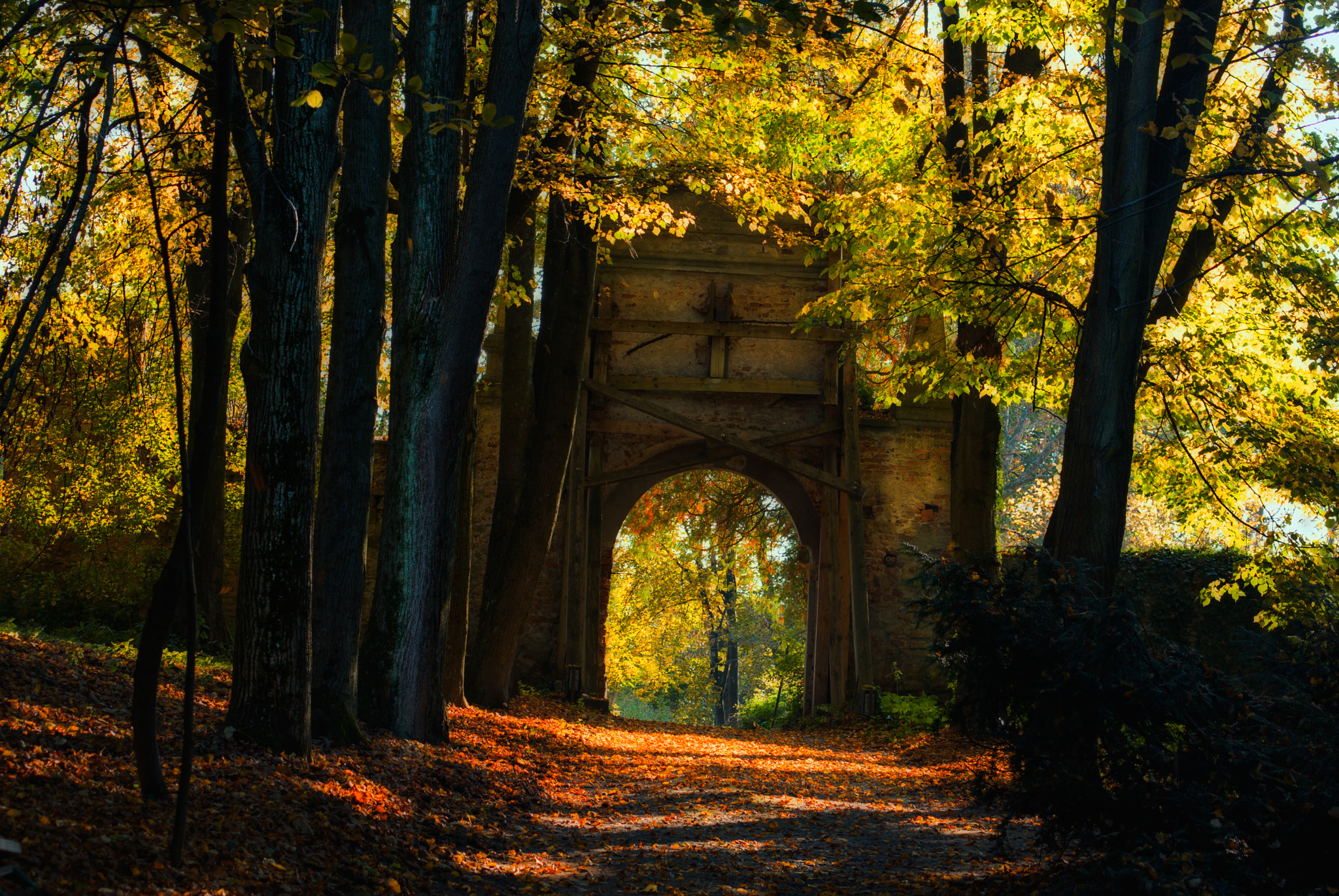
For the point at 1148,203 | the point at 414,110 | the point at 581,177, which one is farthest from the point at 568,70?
the point at 1148,203

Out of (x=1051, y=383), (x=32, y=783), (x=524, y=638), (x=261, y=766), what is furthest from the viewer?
(x=524, y=638)

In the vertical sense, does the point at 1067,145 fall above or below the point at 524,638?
above

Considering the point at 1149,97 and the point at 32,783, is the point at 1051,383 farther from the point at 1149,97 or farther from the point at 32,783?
the point at 32,783

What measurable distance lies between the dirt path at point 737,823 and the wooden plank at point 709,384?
17.2ft

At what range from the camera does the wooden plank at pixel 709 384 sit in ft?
47.3

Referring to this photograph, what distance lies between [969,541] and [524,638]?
626cm

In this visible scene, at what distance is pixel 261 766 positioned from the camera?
15.7 ft

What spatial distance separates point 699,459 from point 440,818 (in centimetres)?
998

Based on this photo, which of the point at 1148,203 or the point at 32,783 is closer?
the point at 32,783

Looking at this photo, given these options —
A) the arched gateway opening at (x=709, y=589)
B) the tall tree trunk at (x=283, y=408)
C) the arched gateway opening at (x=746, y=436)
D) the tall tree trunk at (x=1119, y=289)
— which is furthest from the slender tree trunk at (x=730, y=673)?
the tall tree trunk at (x=283, y=408)

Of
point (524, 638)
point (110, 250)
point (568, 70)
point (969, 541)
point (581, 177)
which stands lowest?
point (524, 638)

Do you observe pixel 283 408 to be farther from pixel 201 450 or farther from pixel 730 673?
pixel 730 673

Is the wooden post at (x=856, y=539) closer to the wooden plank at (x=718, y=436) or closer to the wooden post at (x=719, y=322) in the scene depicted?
the wooden plank at (x=718, y=436)

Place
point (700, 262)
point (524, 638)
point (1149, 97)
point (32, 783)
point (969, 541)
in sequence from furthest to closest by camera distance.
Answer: point (700, 262) → point (524, 638) → point (969, 541) → point (1149, 97) → point (32, 783)
